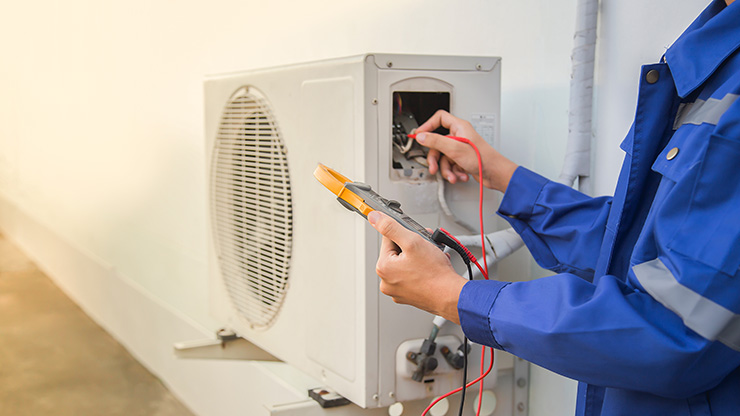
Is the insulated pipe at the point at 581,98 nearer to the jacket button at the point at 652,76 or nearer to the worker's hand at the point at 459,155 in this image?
the worker's hand at the point at 459,155

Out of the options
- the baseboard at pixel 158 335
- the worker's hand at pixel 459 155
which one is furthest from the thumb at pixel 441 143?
the baseboard at pixel 158 335

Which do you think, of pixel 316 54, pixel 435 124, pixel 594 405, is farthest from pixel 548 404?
pixel 316 54

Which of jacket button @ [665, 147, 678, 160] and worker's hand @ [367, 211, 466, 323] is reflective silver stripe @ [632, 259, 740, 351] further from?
worker's hand @ [367, 211, 466, 323]

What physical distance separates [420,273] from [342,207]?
381 mm

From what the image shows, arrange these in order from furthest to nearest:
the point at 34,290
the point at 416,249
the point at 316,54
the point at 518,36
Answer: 1. the point at 34,290
2. the point at 316,54
3. the point at 518,36
4. the point at 416,249

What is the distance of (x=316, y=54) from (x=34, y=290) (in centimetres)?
366

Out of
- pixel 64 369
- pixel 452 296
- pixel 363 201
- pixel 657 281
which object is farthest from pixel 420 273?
pixel 64 369

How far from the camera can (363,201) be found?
925 mm

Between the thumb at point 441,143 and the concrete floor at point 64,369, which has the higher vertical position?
the thumb at point 441,143

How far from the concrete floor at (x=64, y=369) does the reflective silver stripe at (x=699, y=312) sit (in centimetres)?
257

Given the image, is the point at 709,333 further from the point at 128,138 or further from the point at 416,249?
the point at 128,138

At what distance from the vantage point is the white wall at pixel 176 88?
4.23 feet

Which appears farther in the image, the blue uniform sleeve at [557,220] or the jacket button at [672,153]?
the blue uniform sleeve at [557,220]

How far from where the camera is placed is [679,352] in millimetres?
622
